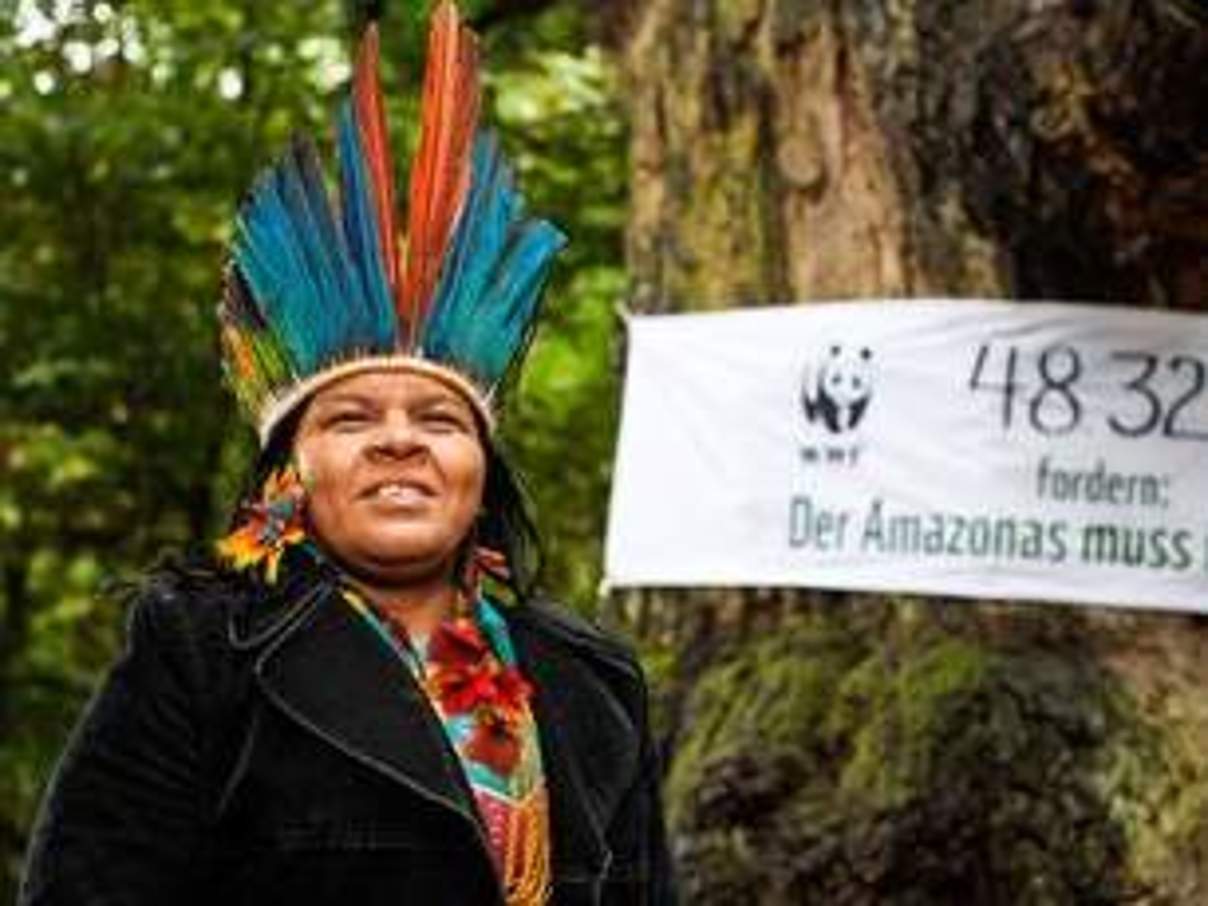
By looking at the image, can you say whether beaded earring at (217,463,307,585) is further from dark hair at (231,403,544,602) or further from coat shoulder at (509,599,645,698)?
coat shoulder at (509,599,645,698)

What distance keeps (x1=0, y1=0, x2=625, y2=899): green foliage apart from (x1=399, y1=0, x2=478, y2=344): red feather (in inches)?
156

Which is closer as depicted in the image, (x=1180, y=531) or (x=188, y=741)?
(x=188, y=741)

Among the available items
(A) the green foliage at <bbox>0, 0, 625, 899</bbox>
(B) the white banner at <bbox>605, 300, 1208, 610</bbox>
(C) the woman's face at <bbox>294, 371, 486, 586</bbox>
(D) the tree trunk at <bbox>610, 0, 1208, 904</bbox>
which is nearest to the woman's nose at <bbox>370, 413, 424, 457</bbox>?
(C) the woman's face at <bbox>294, 371, 486, 586</bbox>

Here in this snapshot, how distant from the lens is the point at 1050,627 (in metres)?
4.69

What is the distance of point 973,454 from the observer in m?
4.80

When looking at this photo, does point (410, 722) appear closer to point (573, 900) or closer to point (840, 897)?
point (573, 900)

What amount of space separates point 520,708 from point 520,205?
0.63m

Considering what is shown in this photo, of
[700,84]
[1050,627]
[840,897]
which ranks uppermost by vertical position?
[700,84]

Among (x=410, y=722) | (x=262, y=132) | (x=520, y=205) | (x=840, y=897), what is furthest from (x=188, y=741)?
(x=262, y=132)

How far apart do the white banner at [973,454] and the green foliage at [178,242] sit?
2.35m

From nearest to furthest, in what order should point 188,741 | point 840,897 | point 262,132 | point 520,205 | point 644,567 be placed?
point 188,741 → point 520,205 → point 840,897 → point 644,567 → point 262,132

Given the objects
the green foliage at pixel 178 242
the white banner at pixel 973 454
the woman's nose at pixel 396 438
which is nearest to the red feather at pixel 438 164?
the woman's nose at pixel 396 438

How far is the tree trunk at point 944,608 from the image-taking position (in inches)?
173

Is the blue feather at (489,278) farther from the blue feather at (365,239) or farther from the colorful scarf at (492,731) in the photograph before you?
the colorful scarf at (492,731)
